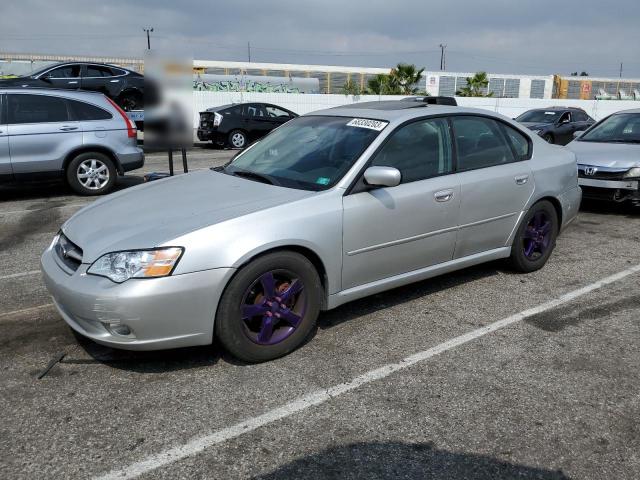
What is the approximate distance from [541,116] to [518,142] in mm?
12742

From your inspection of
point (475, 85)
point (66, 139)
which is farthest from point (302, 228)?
point (475, 85)

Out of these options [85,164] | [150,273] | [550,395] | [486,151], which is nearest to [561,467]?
[550,395]

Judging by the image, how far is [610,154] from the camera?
295 inches

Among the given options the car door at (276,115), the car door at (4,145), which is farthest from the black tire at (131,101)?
the car door at (4,145)

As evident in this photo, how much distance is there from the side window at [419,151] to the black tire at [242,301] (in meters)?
0.98

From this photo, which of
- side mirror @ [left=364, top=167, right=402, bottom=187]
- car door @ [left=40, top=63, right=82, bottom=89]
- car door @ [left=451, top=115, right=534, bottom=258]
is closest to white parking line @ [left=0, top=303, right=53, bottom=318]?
side mirror @ [left=364, top=167, right=402, bottom=187]

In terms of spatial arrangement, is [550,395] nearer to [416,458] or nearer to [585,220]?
[416,458]

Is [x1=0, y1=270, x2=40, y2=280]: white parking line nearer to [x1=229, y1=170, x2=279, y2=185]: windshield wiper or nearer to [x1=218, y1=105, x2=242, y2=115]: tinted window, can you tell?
[x1=229, y1=170, x2=279, y2=185]: windshield wiper

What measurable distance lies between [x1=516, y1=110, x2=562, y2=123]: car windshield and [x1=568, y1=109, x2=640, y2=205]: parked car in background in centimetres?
829

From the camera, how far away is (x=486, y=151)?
15.2 ft

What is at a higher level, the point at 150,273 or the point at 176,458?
the point at 150,273

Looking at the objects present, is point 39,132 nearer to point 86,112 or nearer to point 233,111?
point 86,112

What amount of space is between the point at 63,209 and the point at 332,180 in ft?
18.2

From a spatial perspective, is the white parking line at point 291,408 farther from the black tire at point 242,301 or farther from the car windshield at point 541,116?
the car windshield at point 541,116
